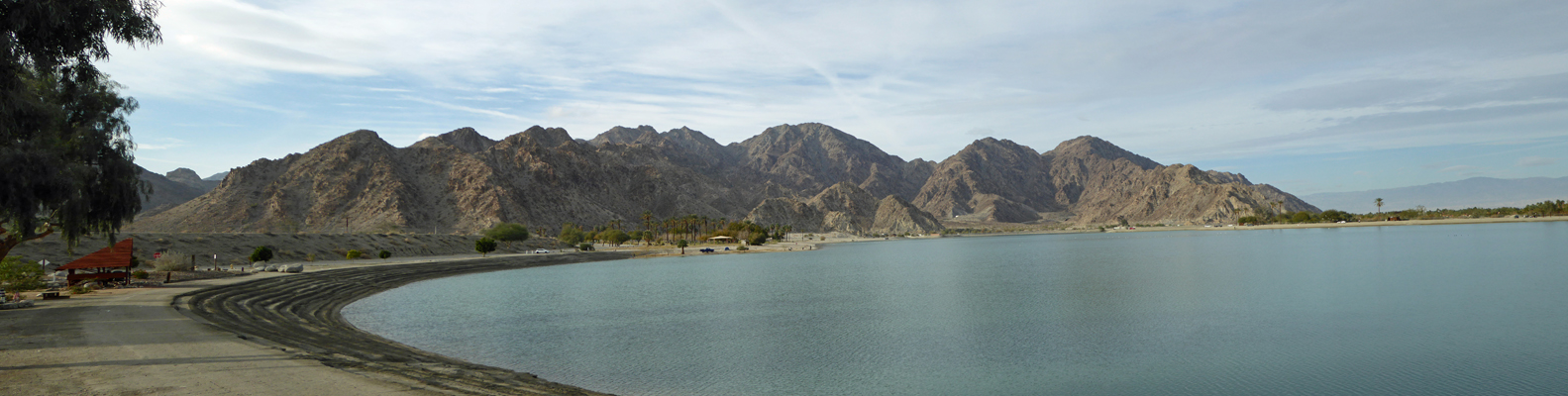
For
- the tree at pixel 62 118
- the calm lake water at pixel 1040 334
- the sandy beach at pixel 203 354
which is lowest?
the calm lake water at pixel 1040 334

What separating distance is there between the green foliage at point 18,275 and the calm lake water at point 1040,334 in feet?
41.4

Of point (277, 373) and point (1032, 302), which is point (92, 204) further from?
point (1032, 302)

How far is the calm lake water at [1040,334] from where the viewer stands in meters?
17.7

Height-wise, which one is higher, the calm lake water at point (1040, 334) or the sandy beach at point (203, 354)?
the sandy beach at point (203, 354)

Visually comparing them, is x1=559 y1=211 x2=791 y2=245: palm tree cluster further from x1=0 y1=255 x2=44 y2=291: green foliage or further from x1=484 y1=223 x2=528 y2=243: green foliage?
x1=0 y1=255 x2=44 y2=291: green foliage

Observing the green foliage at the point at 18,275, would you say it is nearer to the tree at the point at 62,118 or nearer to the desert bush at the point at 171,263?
the tree at the point at 62,118

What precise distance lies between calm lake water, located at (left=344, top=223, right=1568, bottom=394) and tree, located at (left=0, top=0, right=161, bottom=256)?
9.95 metres

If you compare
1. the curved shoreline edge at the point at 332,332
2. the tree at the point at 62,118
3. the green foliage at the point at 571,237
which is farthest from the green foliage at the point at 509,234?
the tree at the point at 62,118

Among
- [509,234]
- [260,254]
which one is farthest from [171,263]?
[509,234]

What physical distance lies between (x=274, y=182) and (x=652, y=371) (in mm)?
188079

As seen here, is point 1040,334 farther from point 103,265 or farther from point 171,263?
point 171,263

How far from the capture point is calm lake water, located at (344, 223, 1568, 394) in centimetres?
1773

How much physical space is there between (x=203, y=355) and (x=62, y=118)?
13040 mm

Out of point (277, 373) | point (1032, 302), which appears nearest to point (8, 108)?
point (277, 373)
